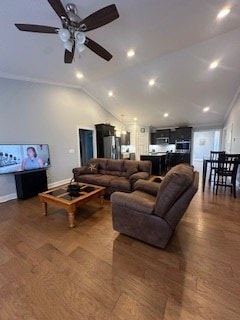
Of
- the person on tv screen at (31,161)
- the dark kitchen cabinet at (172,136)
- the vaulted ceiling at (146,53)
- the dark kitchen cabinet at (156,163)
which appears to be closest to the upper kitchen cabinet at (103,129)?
the vaulted ceiling at (146,53)

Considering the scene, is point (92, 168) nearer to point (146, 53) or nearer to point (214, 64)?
point (146, 53)

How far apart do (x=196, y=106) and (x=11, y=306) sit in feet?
24.4

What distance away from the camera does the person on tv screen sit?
13.5 ft

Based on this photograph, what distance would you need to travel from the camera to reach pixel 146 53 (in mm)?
3693

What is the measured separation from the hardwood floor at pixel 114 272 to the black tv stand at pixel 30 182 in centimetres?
130

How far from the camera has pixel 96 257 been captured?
1.87 meters

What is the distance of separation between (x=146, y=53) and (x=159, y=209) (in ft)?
11.9

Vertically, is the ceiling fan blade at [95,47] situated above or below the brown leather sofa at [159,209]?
above

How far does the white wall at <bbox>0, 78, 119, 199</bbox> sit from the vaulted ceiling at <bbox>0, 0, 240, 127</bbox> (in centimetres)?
31

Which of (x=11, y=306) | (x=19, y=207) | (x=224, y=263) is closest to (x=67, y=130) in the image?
(x=19, y=207)

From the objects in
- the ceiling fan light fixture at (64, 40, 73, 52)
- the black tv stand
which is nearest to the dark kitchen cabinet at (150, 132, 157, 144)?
the black tv stand

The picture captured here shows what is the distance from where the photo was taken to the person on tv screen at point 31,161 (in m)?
4.11

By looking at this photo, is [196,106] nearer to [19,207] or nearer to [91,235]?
[91,235]

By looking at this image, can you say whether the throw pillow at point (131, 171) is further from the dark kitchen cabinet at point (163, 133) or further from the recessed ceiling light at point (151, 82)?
the dark kitchen cabinet at point (163, 133)
